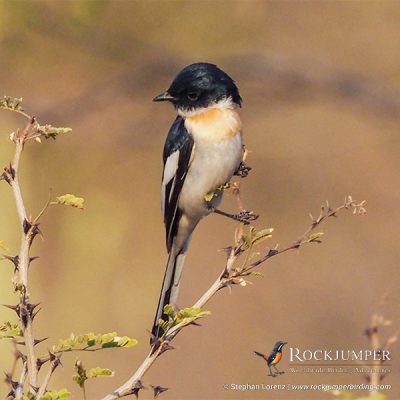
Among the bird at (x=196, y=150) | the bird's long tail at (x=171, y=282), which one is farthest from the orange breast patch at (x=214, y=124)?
the bird's long tail at (x=171, y=282)

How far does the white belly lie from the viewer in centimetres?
400

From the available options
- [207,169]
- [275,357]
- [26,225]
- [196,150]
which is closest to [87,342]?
[26,225]

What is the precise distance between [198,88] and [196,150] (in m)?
0.35

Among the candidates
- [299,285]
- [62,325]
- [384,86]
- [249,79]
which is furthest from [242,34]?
[62,325]

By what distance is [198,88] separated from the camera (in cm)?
436

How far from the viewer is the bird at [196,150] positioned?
13.3ft

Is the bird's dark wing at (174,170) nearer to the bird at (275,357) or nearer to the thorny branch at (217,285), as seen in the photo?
the bird at (275,357)

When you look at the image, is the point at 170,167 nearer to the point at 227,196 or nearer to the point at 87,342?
the point at 227,196

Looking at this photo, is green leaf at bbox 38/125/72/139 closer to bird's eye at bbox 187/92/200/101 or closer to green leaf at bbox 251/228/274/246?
green leaf at bbox 251/228/274/246

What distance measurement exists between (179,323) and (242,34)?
5090 mm

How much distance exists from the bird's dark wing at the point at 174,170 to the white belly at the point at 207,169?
1.2 inches

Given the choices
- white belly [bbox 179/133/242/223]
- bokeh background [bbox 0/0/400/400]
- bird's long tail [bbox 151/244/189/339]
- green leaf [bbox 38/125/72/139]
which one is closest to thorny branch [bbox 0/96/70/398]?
green leaf [bbox 38/125/72/139]

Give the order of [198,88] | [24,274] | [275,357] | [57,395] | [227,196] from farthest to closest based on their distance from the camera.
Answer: [227,196], [275,357], [198,88], [24,274], [57,395]

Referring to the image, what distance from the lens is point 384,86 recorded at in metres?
6.33
